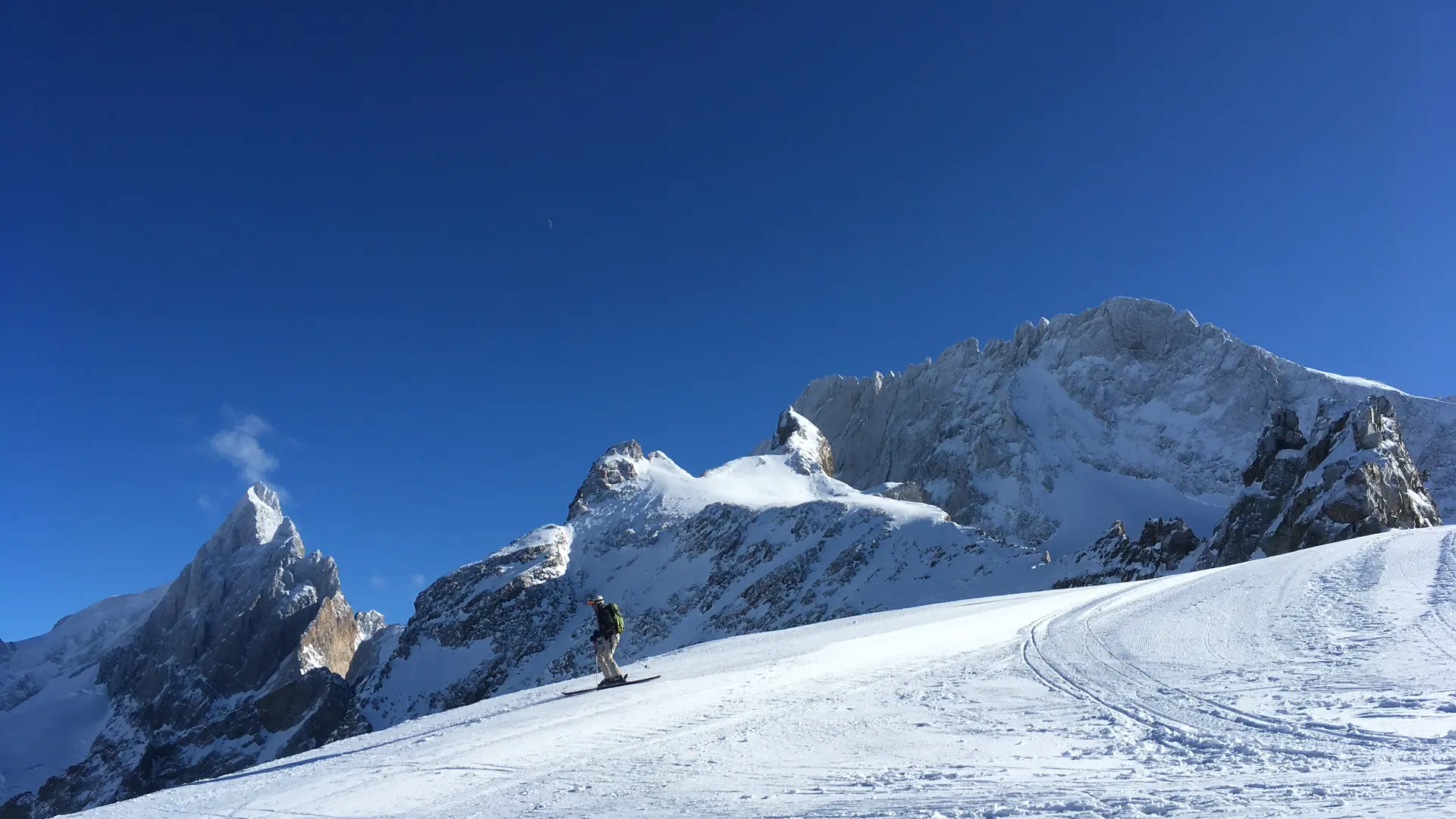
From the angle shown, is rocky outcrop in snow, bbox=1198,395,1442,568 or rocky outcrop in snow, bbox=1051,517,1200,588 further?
rocky outcrop in snow, bbox=1051,517,1200,588

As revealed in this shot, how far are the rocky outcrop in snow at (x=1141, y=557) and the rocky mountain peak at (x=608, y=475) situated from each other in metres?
71.4

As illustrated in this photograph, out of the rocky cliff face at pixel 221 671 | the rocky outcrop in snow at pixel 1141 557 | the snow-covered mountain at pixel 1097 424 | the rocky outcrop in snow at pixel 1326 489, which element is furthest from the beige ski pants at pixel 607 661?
the rocky cliff face at pixel 221 671

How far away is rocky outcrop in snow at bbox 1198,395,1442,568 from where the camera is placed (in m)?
49.4

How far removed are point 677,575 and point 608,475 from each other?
1270 inches

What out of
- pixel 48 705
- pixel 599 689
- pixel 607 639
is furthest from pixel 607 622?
pixel 48 705

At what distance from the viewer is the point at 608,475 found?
123 metres

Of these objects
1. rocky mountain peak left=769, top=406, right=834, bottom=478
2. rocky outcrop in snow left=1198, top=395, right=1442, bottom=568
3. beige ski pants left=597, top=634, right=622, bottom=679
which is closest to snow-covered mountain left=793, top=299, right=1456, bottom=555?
rocky mountain peak left=769, top=406, right=834, bottom=478

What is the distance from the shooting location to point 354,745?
13305mm

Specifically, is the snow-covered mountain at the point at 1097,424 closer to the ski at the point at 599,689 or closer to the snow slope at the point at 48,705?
the ski at the point at 599,689

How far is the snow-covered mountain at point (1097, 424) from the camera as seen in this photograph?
117375 mm

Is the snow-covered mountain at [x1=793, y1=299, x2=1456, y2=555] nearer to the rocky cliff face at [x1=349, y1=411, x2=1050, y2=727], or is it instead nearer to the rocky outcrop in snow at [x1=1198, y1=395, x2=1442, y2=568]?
the rocky cliff face at [x1=349, y1=411, x2=1050, y2=727]

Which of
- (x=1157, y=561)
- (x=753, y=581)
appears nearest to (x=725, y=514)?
(x=753, y=581)

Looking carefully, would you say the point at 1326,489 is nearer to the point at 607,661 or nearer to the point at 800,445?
the point at 607,661

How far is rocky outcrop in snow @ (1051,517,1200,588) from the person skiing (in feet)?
164
